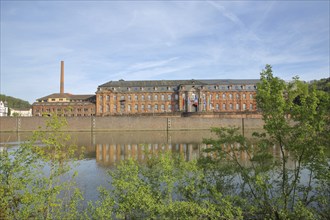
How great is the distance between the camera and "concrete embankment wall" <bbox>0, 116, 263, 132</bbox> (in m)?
49.5

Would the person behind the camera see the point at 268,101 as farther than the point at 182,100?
No

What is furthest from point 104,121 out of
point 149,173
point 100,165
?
point 149,173

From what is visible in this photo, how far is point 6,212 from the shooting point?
6488mm

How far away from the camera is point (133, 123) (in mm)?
50875

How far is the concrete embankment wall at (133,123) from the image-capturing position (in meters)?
49.5

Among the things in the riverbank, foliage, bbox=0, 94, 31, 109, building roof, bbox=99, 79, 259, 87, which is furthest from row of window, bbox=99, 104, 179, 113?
foliage, bbox=0, 94, 31, 109

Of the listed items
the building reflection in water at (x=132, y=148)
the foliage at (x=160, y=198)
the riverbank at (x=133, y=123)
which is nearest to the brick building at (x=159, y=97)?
the riverbank at (x=133, y=123)

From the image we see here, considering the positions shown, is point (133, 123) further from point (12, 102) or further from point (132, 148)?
point (12, 102)

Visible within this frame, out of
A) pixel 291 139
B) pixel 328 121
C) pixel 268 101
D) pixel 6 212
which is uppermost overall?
pixel 268 101

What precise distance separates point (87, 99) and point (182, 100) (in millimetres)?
27504

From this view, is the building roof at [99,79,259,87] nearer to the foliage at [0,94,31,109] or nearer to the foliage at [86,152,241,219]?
the foliage at [86,152,241,219]

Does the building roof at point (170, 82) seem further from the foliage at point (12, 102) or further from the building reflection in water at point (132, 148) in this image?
the foliage at point (12, 102)

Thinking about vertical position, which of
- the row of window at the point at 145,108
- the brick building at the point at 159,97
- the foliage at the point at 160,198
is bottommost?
the foliage at the point at 160,198

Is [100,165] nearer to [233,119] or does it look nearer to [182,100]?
[233,119]
